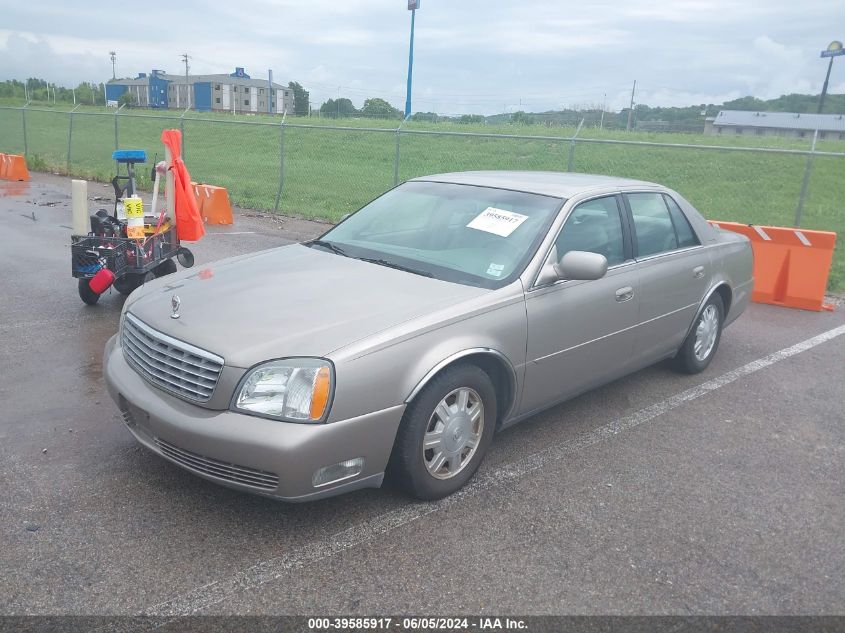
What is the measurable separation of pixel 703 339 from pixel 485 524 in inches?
122

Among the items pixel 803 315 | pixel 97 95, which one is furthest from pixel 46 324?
pixel 97 95

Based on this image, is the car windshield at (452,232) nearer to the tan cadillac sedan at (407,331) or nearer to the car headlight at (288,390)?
the tan cadillac sedan at (407,331)

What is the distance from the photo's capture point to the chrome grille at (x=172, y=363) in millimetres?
3148

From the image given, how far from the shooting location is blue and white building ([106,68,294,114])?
94.0 metres

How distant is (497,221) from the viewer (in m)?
4.34

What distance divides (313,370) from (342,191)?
48.4ft

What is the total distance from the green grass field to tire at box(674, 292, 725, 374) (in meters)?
5.37

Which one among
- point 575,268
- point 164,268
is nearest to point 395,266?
point 575,268

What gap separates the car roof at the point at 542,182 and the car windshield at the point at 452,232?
76 mm

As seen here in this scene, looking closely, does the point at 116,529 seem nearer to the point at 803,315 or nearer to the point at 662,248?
the point at 662,248

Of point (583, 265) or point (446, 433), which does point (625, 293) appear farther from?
point (446, 433)

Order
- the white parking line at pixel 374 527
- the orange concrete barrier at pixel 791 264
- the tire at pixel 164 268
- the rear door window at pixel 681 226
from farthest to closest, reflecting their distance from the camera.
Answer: the orange concrete barrier at pixel 791 264, the tire at pixel 164 268, the rear door window at pixel 681 226, the white parking line at pixel 374 527

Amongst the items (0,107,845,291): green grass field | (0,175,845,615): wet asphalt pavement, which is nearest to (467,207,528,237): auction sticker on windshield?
(0,175,845,615): wet asphalt pavement

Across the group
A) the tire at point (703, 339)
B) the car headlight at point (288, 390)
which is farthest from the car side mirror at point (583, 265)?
the tire at point (703, 339)
